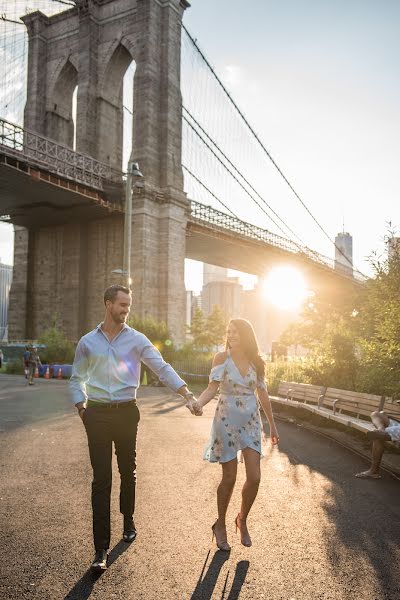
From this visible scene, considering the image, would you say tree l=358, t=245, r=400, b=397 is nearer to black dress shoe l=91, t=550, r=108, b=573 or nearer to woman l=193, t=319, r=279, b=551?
woman l=193, t=319, r=279, b=551

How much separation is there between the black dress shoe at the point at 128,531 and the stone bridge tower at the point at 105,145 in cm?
2498

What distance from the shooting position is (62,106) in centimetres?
3716

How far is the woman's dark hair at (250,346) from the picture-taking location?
4.04 metres

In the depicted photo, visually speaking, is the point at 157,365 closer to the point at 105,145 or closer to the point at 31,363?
the point at 31,363

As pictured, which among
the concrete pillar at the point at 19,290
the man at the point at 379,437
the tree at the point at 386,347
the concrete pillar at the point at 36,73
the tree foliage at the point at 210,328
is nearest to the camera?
the man at the point at 379,437

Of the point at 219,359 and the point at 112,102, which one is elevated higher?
the point at 112,102

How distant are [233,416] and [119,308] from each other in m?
1.21

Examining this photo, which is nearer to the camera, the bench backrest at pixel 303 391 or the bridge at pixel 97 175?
the bench backrest at pixel 303 391

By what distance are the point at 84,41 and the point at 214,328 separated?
122 feet

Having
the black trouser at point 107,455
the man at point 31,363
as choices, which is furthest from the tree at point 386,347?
the man at point 31,363

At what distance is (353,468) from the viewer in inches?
247

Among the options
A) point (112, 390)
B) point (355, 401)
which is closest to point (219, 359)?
point (112, 390)

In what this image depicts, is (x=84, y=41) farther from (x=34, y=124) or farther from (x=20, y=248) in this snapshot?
(x=20, y=248)

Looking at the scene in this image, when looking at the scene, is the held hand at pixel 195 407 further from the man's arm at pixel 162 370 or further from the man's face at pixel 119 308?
the man's face at pixel 119 308
